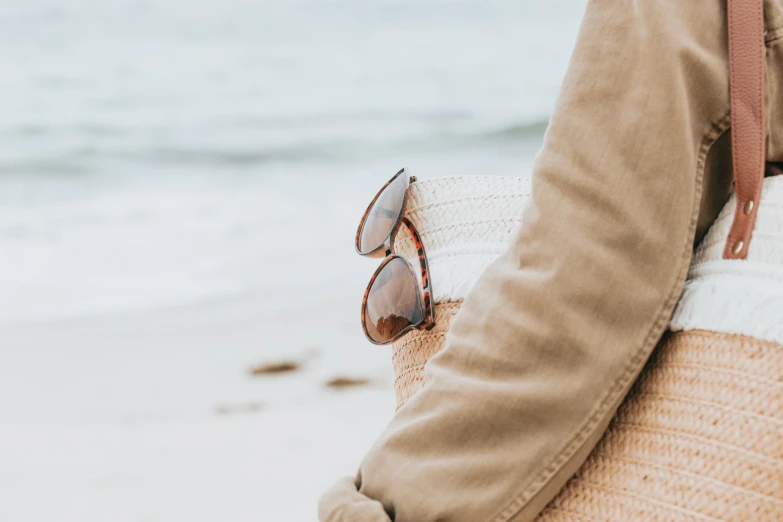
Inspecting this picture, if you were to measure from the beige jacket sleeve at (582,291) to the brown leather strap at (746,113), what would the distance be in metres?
0.02

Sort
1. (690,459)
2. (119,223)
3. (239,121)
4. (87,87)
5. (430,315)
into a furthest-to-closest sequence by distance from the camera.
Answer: (87,87) → (239,121) → (119,223) → (430,315) → (690,459)

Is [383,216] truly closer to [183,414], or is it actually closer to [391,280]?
[391,280]


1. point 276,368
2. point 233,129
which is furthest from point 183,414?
point 233,129

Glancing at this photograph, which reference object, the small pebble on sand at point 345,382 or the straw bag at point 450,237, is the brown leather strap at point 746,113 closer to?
the straw bag at point 450,237

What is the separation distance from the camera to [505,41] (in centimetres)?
1362

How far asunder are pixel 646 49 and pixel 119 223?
18.8 feet

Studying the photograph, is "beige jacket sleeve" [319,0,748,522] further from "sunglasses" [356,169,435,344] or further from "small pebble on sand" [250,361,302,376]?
"small pebble on sand" [250,361,302,376]

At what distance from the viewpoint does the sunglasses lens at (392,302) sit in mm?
1124

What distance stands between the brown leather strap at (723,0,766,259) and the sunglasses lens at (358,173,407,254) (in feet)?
1.89

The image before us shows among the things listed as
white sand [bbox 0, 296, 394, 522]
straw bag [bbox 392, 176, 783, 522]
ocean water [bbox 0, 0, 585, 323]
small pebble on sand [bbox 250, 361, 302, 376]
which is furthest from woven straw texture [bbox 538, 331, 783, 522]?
ocean water [bbox 0, 0, 585, 323]

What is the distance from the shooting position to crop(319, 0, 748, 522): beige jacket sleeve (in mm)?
744

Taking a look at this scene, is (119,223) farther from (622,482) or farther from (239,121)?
(622,482)

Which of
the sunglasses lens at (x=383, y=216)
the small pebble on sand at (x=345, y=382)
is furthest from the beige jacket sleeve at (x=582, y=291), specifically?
the small pebble on sand at (x=345, y=382)

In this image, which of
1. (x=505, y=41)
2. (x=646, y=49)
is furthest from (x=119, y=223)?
(x=505, y=41)
